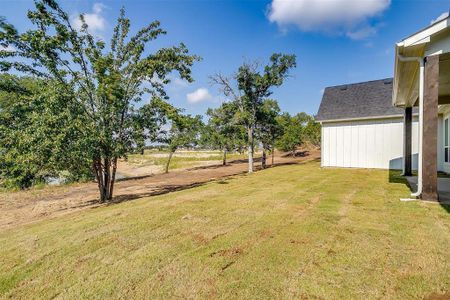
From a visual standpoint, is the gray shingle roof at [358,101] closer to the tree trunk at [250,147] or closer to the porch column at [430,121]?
the tree trunk at [250,147]

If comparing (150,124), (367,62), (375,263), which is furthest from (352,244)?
(367,62)

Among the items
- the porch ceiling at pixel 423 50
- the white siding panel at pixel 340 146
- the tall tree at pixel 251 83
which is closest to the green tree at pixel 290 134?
the tall tree at pixel 251 83

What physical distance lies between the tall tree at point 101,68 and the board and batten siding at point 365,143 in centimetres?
1023

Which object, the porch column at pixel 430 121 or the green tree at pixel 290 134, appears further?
the green tree at pixel 290 134

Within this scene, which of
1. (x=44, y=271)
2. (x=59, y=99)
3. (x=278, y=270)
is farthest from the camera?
(x=59, y=99)

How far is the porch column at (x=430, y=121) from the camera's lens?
17.0ft

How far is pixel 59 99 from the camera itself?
728 centimetres

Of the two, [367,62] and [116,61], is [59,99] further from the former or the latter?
[367,62]

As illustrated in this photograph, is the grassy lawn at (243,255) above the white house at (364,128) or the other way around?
the other way around

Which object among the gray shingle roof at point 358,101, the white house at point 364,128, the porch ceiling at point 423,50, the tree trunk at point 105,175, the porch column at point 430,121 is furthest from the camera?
the gray shingle roof at point 358,101

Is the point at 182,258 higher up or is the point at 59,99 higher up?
the point at 59,99

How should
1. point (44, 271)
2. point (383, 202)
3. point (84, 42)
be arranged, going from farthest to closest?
point (84, 42)
point (383, 202)
point (44, 271)

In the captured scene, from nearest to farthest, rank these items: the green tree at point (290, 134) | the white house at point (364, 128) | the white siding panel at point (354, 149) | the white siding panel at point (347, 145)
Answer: the white house at point (364, 128)
the white siding panel at point (354, 149)
the white siding panel at point (347, 145)
the green tree at point (290, 134)

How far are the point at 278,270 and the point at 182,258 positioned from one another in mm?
1239
